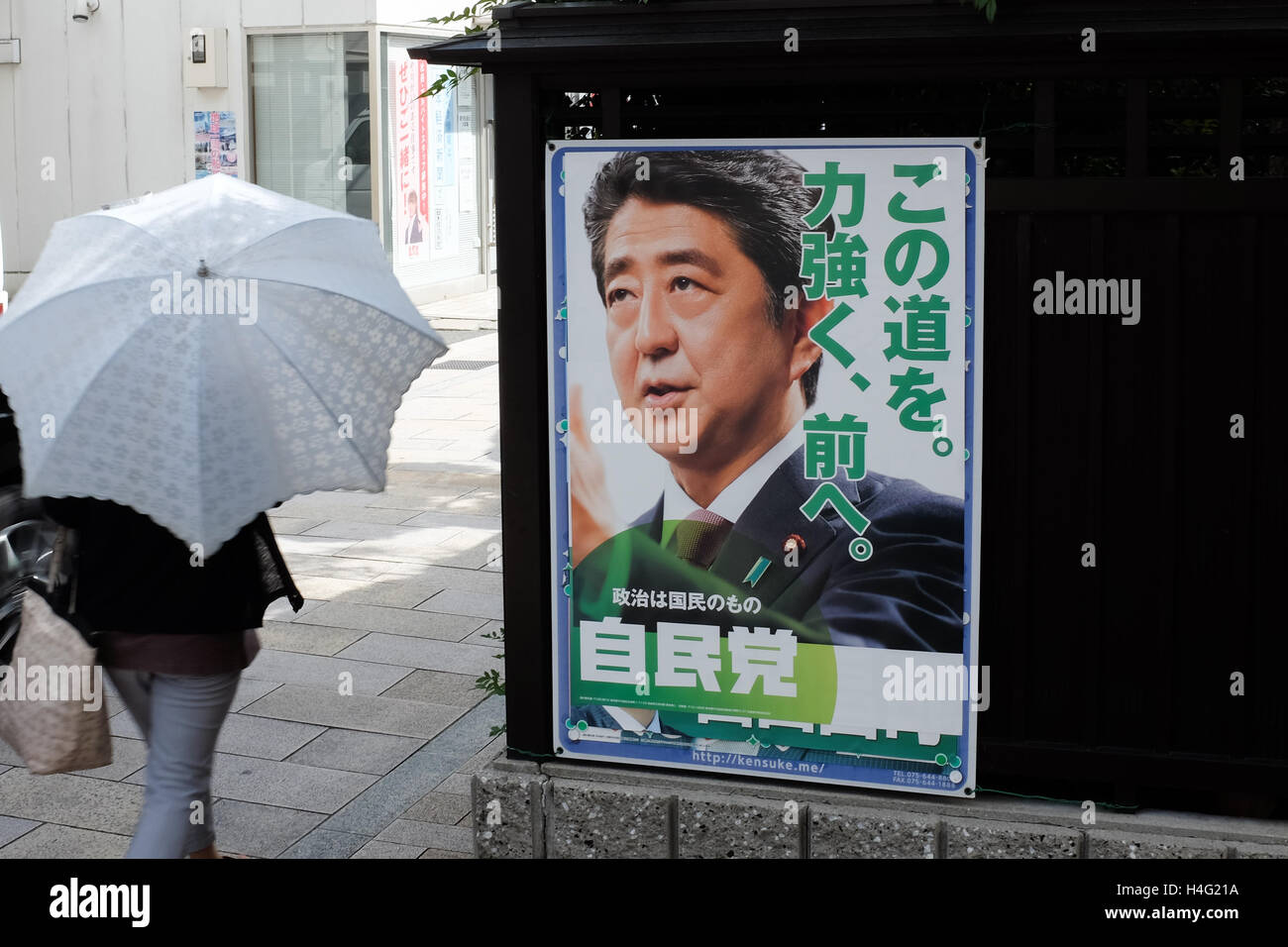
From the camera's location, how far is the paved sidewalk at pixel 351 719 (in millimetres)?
5211

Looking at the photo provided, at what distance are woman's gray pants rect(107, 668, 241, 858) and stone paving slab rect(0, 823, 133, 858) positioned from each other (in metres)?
1.11

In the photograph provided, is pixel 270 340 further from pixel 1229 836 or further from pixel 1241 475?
pixel 1229 836

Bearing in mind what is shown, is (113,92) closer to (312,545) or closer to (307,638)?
(312,545)

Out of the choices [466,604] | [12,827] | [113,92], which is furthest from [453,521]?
[113,92]

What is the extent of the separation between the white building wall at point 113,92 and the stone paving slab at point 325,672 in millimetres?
13639

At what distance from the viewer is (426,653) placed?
7.20m

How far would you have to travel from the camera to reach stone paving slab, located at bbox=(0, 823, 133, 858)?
5008 mm

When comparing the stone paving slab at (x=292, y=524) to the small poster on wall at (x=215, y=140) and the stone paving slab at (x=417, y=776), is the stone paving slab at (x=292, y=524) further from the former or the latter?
the small poster on wall at (x=215, y=140)

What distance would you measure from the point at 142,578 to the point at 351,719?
2583 millimetres

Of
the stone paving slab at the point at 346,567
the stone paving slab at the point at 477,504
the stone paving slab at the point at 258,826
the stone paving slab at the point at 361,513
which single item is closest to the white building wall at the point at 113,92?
the stone paving slab at the point at 477,504

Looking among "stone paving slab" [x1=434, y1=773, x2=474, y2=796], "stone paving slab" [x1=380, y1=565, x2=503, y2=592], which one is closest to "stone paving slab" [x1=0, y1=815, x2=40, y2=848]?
"stone paving slab" [x1=434, y1=773, x2=474, y2=796]

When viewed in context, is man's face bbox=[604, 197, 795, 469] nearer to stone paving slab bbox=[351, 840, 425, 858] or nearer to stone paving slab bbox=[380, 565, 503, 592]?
stone paving slab bbox=[351, 840, 425, 858]

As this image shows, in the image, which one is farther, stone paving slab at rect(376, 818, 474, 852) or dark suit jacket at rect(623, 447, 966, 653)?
stone paving slab at rect(376, 818, 474, 852)

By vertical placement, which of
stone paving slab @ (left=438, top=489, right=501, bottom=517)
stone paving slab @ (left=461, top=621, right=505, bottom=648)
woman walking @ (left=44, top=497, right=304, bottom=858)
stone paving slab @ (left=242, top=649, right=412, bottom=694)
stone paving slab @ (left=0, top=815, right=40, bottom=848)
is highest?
woman walking @ (left=44, top=497, right=304, bottom=858)
